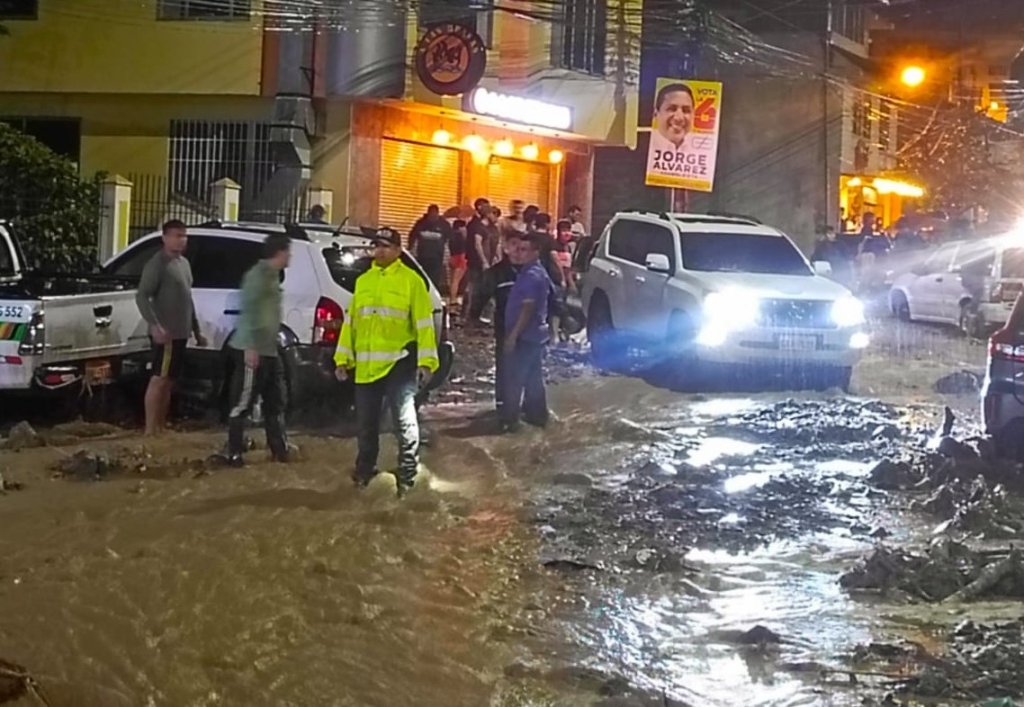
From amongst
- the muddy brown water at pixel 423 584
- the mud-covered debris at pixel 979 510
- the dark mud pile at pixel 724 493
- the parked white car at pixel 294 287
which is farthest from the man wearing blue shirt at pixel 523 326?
the mud-covered debris at pixel 979 510

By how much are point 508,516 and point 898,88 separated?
32632mm

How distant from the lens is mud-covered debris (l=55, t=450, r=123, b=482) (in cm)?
963

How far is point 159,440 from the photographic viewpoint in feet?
36.0

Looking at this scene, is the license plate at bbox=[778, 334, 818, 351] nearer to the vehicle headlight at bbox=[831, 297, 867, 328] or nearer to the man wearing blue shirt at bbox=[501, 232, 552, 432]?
the vehicle headlight at bbox=[831, 297, 867, 328]

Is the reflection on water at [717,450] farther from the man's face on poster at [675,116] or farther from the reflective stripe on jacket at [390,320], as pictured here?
the man's face on poster at [675,116]

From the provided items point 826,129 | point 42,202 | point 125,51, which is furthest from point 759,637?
point 826,129

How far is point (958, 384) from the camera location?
16.5 metres

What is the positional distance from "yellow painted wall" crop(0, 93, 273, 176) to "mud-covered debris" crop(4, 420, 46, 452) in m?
12.6

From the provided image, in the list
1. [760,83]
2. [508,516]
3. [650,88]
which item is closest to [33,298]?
[508,516]

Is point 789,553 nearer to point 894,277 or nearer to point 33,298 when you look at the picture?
point 33,298

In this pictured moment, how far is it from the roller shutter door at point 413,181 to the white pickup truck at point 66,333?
1171 cm

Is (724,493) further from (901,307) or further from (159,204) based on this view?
(901,307)

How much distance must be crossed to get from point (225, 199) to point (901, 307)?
11.7 metres

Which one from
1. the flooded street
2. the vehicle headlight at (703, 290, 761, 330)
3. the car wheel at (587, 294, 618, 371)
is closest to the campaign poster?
the car wheel at (587, 294, 618, 371)
